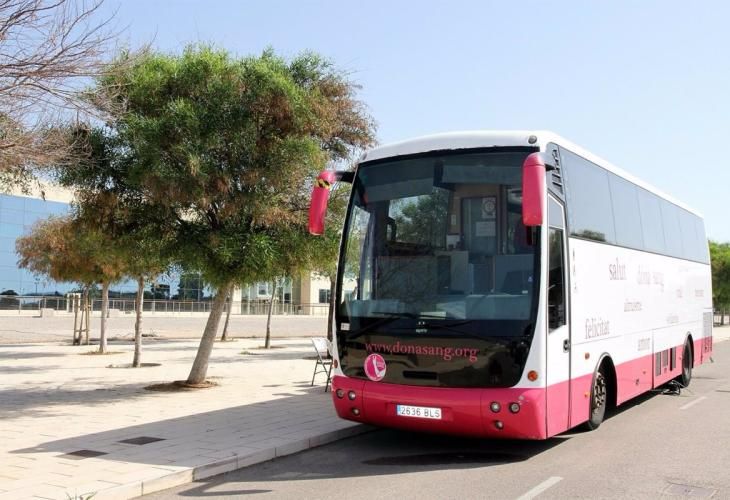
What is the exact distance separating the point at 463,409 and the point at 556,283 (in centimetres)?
176

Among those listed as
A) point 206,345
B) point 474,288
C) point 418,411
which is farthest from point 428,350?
point 206,345

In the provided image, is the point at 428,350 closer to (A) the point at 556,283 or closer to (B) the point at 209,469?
(A) the point at 556,283

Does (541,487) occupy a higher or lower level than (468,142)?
lower

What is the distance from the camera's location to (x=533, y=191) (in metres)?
7.04

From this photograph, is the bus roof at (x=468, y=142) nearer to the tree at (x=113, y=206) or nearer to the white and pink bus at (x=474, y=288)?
the white and pink bus at (x=474, y=288)

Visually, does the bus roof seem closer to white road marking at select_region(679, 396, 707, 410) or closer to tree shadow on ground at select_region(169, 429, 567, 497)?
tree shadow on ground at select_region(169, 429, 567, 497)

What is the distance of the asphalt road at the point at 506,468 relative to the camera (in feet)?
22.1

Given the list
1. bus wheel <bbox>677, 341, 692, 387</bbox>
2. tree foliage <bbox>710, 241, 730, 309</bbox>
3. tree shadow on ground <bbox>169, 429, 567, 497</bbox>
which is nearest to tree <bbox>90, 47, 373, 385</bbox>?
tree shadow on ground <bbox>169, 429, 567, 497</bbox>

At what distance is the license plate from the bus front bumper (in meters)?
0.02

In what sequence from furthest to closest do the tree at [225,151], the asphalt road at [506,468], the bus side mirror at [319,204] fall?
the tree at [225,151], the bus side mirror at [319,204], the asphalt road at [506,468]

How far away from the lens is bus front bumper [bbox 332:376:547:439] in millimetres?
7504

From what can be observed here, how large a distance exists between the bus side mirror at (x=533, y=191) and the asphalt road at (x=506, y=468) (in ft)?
8.47

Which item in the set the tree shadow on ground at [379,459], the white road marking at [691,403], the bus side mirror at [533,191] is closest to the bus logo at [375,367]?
the tree shadow on ground at [379,459]

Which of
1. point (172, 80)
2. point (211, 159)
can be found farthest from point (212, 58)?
point (211, 159)
